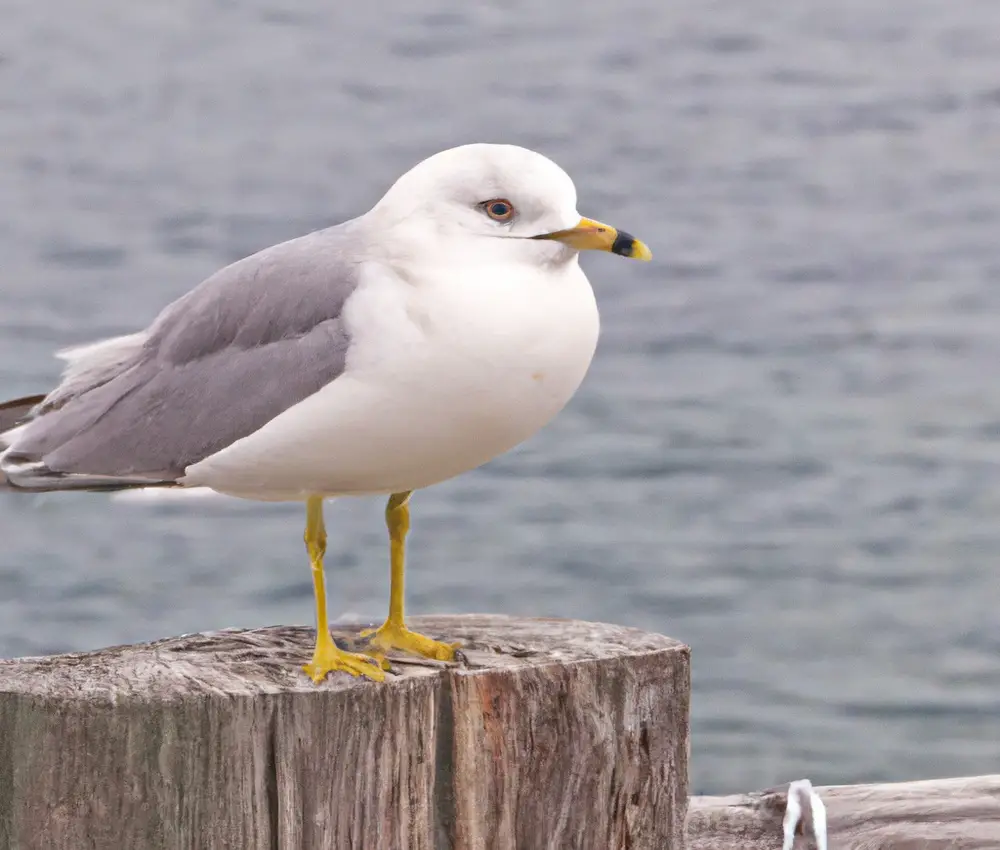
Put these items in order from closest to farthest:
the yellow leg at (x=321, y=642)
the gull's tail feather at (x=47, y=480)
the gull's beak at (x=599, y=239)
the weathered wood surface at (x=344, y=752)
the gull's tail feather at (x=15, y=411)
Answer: the weathered wood surface at (x=344, y=752) < the gull's beak at (x=599, y=239) < the yellow leg at (x=321, y=642) < the gull's tail feather at (x=47, y=480) < the gull's tail feather at (x=15, y=411)

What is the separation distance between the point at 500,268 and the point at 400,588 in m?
0.99

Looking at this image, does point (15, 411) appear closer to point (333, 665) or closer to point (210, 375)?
point (210, 375)

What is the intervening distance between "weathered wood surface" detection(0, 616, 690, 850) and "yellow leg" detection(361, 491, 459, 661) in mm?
126

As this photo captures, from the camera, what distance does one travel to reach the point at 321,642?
3.57m

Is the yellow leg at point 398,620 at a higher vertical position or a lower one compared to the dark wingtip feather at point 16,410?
lower

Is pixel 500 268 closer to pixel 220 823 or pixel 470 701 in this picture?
pixel 470 701

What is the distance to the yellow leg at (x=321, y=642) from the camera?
11.5 ft

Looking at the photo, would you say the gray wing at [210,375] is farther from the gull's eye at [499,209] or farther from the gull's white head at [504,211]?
the gull's eye at [499,209]

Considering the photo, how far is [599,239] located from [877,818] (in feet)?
5.75

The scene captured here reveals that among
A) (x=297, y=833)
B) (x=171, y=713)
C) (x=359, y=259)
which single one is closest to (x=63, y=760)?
(x=171, y=713)

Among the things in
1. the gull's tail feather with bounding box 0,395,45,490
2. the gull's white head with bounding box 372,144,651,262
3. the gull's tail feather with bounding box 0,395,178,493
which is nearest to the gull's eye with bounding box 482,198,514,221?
the gull's white head with bounding box 372,144,651,262

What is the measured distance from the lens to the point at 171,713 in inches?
130

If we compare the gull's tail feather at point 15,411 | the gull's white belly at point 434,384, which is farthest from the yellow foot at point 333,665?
the gull's tail feather at point 15,411

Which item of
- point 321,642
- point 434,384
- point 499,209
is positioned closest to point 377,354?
point 434,384
